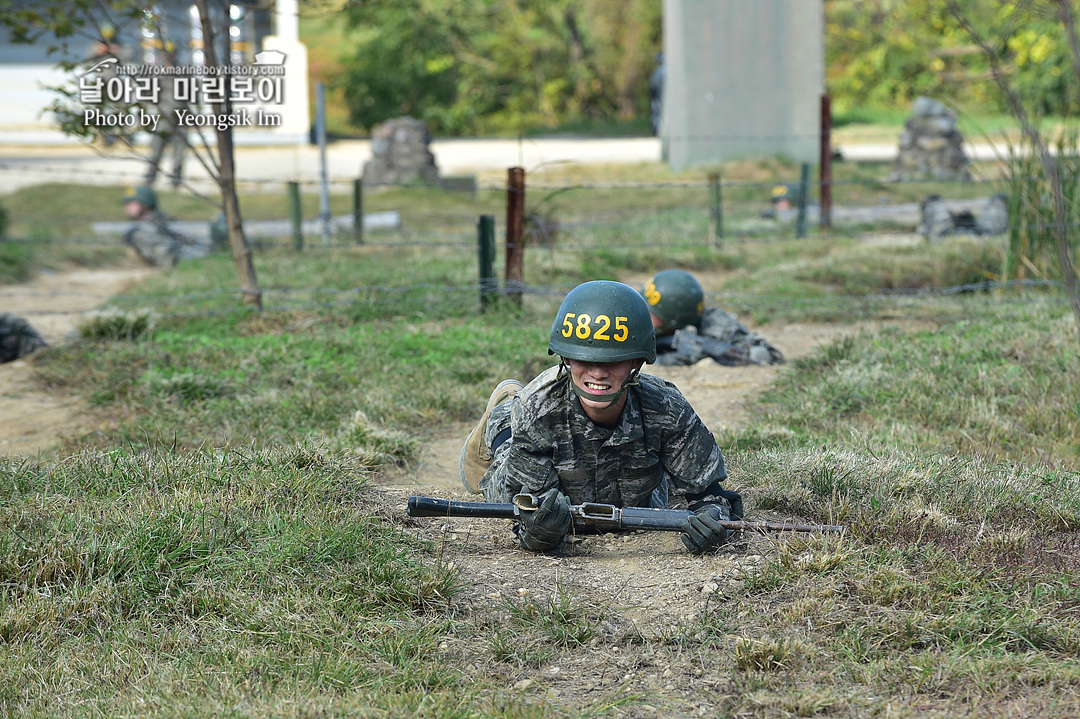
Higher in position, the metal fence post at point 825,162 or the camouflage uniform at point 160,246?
the metal fence post at point 825,162

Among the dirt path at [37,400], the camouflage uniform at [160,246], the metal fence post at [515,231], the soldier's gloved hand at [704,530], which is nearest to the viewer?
the soldier's gloved hand at [704,530]

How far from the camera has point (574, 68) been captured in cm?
3169

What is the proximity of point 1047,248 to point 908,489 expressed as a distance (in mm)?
4914

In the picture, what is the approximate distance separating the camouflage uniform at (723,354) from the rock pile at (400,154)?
11.6 m

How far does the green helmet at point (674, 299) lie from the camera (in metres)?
6.54

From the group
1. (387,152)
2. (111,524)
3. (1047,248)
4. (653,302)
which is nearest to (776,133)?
(387,152)

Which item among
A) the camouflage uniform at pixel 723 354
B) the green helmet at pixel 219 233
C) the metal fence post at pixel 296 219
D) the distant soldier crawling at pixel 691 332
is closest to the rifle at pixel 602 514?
the distant soldier crawling at pixel 691 332

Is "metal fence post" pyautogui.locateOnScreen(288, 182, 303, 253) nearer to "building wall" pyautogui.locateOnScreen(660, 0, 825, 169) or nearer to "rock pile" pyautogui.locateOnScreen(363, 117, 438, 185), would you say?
"rock pile" pyautogui.locateOnScreen(363, 117, 438, 185)

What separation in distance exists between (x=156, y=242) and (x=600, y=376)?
10.2m

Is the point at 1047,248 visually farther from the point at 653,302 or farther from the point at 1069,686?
the point at 1069,686

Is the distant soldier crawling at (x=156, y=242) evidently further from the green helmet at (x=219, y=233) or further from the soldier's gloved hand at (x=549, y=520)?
the soldier's gloved hand at (x=549, y=520)

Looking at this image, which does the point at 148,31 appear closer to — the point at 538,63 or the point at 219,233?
the point at 219,233

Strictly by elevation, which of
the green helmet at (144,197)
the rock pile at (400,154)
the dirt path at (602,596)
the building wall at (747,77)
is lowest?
the dirt path at (602,596)

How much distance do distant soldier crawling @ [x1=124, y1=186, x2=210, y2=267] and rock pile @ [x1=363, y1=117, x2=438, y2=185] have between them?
17.8 feet
